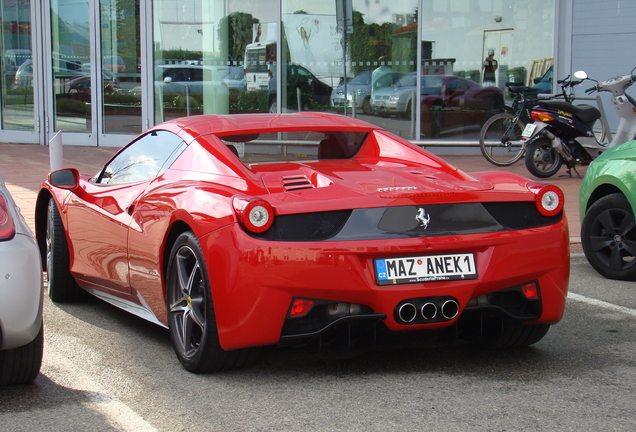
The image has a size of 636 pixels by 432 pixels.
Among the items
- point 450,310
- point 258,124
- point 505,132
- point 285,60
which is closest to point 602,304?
point 450,310

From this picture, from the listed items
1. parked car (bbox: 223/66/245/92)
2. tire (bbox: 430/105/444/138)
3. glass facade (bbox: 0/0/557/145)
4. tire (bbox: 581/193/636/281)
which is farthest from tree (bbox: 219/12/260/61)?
tire (bbox: 581/193/636/281)

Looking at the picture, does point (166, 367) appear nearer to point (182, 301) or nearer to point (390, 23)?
point (182, 301)

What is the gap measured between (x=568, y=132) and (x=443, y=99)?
425 cm

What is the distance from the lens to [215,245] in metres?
3.78

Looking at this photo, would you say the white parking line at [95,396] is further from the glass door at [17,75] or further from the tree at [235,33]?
the glass door at [17,75]

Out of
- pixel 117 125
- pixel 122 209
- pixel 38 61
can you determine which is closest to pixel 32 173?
pixel 117 125

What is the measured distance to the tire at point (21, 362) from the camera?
373 centimetres

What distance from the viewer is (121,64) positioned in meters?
18.0

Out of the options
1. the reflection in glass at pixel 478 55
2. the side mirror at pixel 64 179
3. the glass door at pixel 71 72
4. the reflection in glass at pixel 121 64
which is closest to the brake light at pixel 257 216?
the side mirror at pixel 64 179

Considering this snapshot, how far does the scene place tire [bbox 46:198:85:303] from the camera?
5.71 m

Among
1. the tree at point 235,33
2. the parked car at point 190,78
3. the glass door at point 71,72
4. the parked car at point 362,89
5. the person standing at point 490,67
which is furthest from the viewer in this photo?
the glass door at point 71,72

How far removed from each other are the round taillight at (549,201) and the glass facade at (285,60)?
37.8ft

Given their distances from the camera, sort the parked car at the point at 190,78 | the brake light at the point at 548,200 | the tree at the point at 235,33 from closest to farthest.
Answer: the brake light at the point at 548,200 → the tree at the point at 235,33 → the parked car at the point at 190,78

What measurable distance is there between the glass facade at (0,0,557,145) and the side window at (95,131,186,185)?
405 inches
